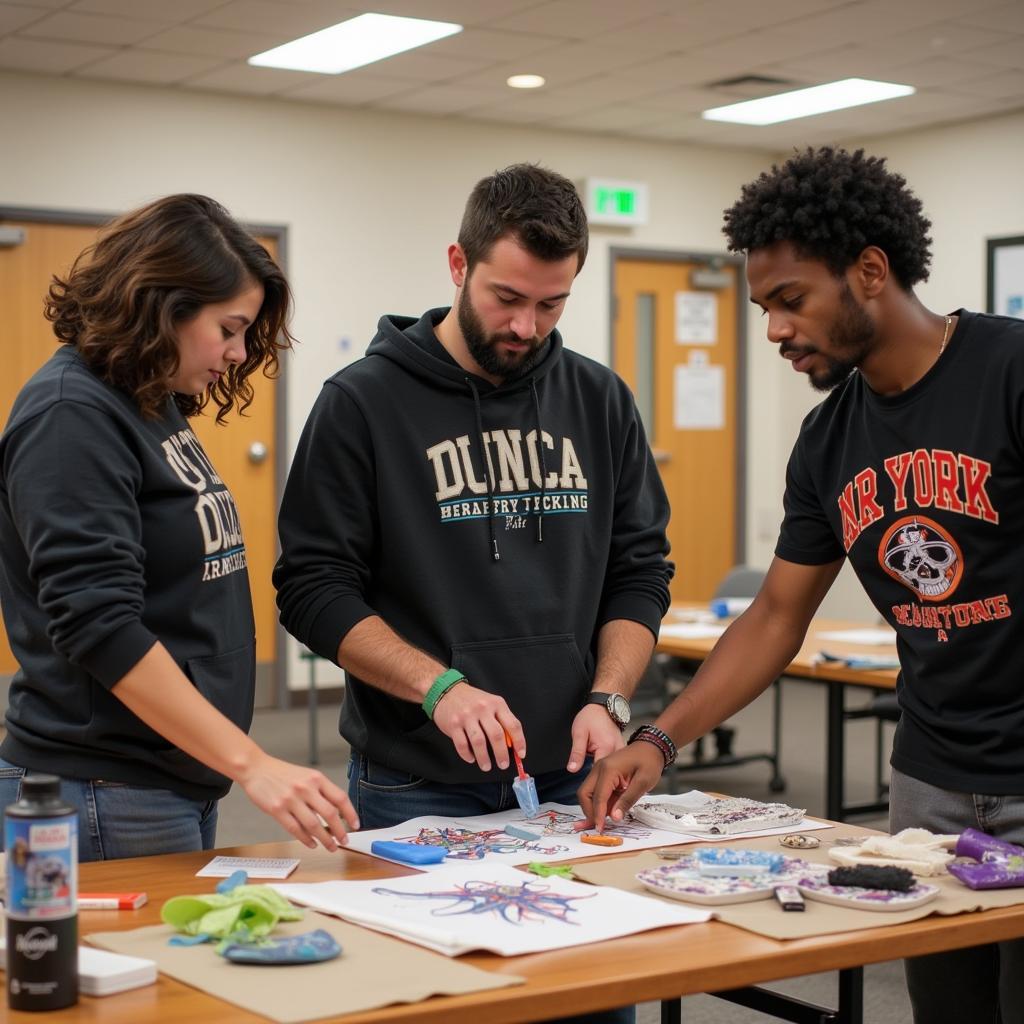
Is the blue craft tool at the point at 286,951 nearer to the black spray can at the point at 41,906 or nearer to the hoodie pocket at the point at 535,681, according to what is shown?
the black spray can at the point at 41,906

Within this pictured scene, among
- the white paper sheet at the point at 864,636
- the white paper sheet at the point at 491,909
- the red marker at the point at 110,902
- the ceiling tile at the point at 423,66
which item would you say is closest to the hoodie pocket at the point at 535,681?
the white paper sheet at the point at 491,909

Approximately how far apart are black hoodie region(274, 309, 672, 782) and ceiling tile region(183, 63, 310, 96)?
473 cm

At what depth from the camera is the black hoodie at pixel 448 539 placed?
6.97 feet

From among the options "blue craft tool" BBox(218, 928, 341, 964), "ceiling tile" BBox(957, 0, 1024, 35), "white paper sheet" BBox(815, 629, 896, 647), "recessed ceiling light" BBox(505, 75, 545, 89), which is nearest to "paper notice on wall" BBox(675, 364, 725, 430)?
"recessed ceiling light" BBox(505, 75, 545, 89)

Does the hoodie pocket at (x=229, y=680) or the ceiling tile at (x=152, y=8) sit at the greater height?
the ceiling tile at (x=152, y=8)

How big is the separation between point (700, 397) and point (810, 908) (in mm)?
7188

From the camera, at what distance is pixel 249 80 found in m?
6.78

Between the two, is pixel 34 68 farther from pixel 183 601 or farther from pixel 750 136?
pixel 183 601

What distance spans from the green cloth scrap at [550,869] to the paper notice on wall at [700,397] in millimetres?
6921

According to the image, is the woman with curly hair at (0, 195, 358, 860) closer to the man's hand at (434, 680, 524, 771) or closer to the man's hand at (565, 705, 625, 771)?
the man's hand at (434, 680, 524, 771)

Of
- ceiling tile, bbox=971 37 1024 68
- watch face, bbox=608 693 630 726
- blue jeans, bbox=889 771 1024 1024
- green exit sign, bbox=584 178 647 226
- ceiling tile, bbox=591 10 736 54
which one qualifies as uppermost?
ceiling tile, bbox=971 37 1024 68

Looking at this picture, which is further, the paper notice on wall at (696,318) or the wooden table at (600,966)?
the paper notice on wall at (696,318)

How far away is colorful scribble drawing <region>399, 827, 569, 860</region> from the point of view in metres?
1.86

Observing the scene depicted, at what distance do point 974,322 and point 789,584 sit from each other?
0.48m
